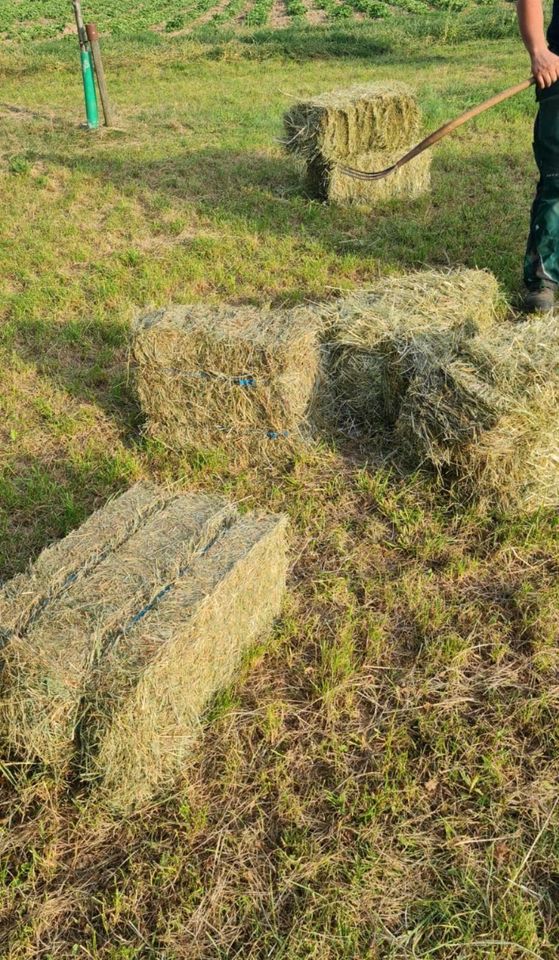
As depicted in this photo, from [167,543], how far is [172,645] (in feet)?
1.79

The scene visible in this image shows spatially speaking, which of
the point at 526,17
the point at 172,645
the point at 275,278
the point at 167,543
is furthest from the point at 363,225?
the point at 172,645

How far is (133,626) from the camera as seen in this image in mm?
2480

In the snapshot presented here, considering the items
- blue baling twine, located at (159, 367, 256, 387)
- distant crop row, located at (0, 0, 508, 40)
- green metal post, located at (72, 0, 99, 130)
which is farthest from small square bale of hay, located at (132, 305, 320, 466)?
distant crop row, located at (0, 0, 508, 40)

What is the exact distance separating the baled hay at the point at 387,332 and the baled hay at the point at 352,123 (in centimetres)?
395

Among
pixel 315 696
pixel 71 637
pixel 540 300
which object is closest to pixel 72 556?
pixel 71 637

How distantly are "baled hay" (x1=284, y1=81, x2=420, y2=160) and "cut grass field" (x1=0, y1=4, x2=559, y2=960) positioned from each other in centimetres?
153

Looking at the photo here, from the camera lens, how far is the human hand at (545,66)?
473cm

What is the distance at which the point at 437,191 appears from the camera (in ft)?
26.8

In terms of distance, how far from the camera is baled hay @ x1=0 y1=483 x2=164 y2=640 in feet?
8.52

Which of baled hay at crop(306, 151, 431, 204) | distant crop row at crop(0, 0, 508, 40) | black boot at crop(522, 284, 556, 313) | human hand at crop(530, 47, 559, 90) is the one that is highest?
distant crop row at crop(0, 0, 508, 40)

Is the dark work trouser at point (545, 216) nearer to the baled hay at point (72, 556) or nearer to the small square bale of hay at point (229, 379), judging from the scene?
the small square bale of hay at point (229, 379)

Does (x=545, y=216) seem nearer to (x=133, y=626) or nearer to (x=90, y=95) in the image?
(x=133, y=626)

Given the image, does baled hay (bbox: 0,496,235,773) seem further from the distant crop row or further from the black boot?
the distant crop row

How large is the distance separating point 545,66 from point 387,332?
86.7 inches
